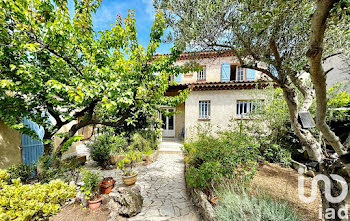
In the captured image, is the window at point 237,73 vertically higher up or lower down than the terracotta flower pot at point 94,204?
higher up

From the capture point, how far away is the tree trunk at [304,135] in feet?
8.36

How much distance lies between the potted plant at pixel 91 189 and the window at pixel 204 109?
8.72 m

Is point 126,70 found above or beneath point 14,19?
beneath

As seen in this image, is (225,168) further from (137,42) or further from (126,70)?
(137,42)

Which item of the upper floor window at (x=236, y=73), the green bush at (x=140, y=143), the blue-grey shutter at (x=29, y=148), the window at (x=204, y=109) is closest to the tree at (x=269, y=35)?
the green bush at (x=140, y=143)

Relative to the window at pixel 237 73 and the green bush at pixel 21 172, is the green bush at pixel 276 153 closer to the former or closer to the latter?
the window at pixel 237 73

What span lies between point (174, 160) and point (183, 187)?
2859 millimetres

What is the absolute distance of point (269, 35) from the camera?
2703mm

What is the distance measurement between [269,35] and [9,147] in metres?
8.70

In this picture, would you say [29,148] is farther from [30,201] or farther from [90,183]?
[30,201]

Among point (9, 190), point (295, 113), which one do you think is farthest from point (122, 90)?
point (295, 113)

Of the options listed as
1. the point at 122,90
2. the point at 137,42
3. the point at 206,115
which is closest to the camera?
the point at 122,90

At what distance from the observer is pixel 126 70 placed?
140 inches

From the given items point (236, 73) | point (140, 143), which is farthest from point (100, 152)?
point (236, 73)
